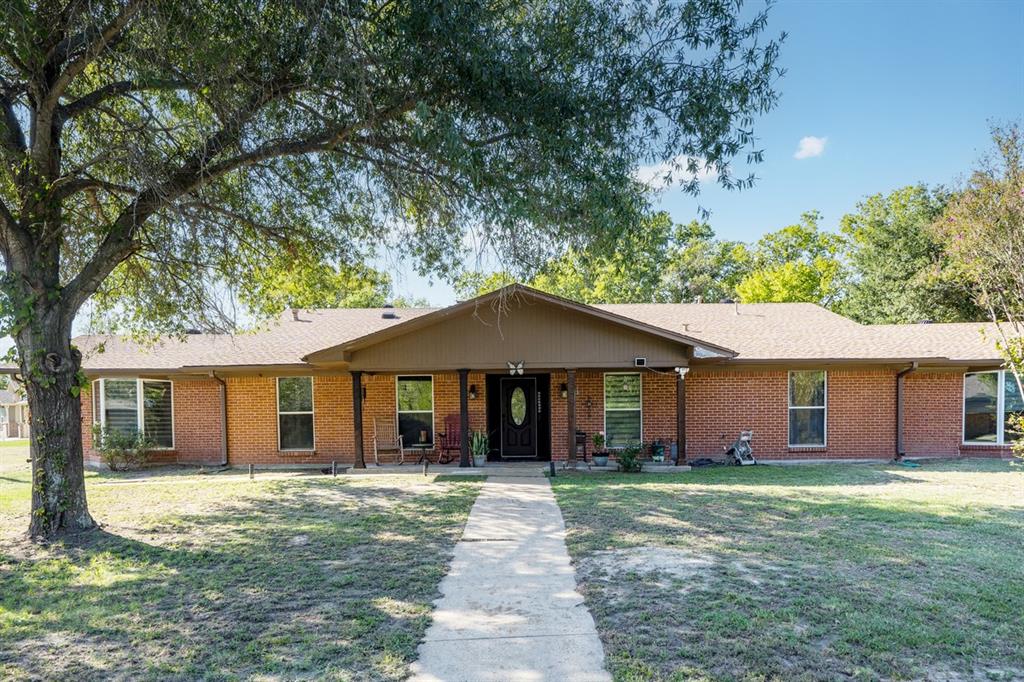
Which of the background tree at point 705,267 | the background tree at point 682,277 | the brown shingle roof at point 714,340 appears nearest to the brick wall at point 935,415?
the brown shingle roof at point 714,340

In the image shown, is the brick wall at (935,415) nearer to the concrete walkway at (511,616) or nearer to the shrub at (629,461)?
the shrub at (629,461)

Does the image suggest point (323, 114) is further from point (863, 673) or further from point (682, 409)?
point (682, 409)

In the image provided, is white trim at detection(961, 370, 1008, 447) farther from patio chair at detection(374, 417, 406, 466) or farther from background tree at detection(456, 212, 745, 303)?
background tree at detection(456, 212, 745, 303)

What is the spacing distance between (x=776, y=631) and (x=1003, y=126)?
1194 centimetres

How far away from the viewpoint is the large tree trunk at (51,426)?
6.91 metres

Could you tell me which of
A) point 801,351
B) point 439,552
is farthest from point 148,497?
point 801,351

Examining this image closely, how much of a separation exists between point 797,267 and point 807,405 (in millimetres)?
20994

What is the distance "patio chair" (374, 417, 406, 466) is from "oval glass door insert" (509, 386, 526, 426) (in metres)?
2.70

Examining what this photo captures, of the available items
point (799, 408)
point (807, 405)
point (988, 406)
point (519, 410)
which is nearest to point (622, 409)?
point (519, 410)

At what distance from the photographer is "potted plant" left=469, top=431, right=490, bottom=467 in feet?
42.0

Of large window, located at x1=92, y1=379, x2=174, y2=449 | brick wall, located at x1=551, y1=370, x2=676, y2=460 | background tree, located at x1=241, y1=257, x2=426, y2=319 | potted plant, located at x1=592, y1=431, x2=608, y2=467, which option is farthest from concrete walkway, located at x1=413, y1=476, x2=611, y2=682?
large window, located at x1=92, y1=379, x2=174, y2=449

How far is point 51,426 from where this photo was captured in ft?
22.8

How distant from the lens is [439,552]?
6.21 meters

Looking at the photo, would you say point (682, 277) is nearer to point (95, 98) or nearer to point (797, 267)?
point (797, 267)
